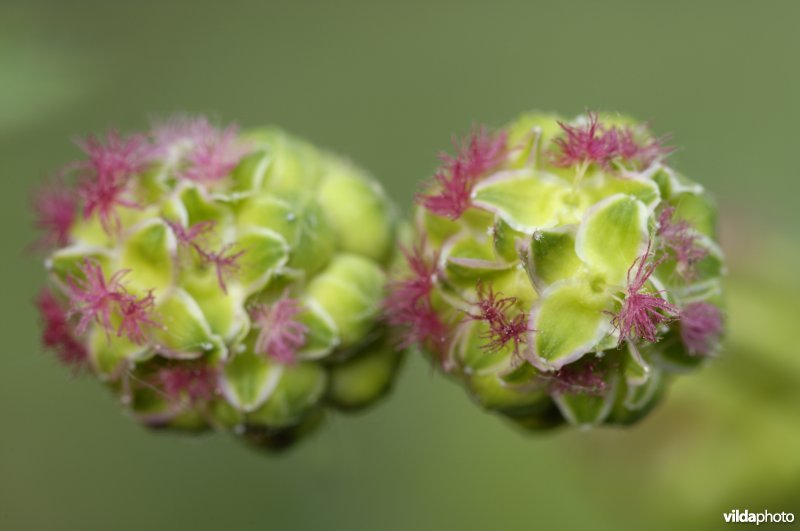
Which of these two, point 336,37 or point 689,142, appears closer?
point 689,142

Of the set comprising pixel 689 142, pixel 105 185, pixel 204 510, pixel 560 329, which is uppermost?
pixel 105 185

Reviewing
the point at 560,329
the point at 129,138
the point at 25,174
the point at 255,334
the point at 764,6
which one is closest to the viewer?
the point at 560,329

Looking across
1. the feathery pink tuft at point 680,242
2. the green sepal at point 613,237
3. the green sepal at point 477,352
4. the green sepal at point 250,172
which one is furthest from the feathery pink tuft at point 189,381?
the feathery pink tuft at point 680,242

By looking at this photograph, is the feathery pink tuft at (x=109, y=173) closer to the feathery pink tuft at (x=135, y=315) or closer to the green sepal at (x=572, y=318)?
the feathery pink tuft at (x=135, y=315)

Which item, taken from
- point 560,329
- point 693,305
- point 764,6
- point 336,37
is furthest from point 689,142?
point 560,329

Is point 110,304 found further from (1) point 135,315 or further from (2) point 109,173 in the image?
(2) point 109,173

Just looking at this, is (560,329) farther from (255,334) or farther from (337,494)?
(337,494)
